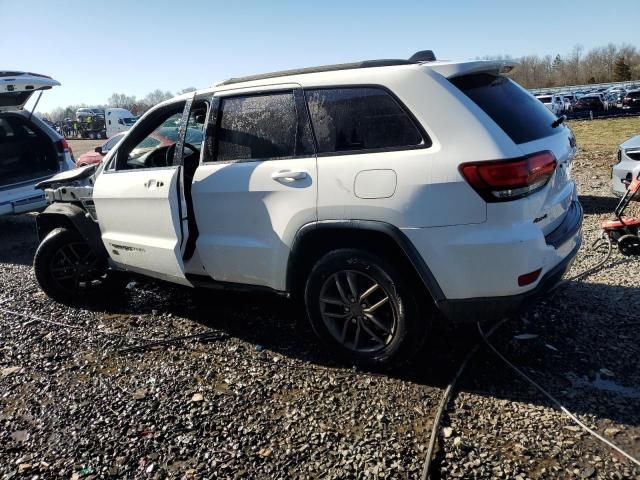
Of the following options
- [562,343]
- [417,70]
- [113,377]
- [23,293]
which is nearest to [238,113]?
[417,70]

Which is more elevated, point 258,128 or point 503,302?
point 258,128

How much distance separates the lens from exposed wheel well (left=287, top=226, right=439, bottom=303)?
320cm

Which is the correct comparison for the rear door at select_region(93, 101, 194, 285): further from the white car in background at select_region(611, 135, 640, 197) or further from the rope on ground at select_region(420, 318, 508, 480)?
the white car in background at select_region(611, 135, 640, 197)

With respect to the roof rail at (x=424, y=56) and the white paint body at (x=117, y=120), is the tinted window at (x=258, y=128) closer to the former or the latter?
the roof rail at (x=424, y=56)

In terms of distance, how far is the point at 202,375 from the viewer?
365 cm

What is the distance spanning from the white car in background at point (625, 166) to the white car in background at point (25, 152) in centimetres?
750

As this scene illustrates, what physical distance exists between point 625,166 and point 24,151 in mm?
8867

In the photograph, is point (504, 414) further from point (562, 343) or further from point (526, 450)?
point (562, 343)

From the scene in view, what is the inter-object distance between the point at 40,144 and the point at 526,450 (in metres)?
8.77

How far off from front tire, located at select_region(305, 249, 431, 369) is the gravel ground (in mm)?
178

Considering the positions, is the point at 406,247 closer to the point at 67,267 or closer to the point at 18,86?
the point at 67,267

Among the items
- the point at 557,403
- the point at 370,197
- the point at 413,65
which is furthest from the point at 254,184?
the point at 557,403

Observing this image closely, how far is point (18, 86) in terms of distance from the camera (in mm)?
7098

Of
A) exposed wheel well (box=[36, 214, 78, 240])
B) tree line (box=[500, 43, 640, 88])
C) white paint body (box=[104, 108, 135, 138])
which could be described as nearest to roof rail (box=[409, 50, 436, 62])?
exposed wheel well (box=[36, 214, 78, 240])
